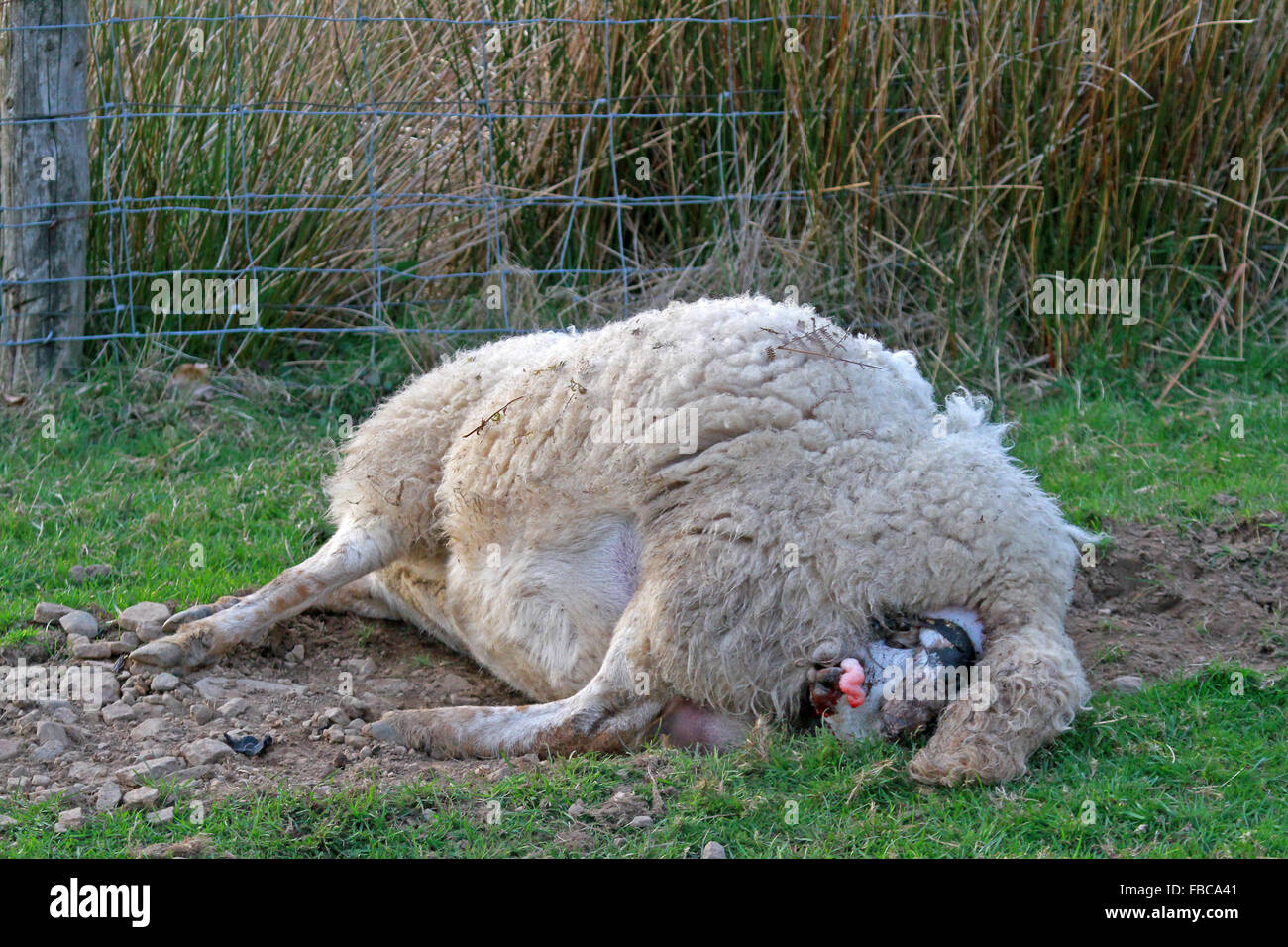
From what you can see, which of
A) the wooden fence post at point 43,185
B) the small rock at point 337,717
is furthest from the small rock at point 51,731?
the wooden fence post at point 43,185

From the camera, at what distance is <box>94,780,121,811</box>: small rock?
2873mm

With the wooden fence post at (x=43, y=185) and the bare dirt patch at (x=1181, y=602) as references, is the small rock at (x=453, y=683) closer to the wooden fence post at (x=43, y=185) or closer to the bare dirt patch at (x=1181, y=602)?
the bare dirt patch at (x=1181, y=602)

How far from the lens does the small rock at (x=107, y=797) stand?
287 cm

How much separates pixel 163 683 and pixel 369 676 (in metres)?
0.57

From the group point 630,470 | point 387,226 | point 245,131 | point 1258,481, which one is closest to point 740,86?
point 387,226

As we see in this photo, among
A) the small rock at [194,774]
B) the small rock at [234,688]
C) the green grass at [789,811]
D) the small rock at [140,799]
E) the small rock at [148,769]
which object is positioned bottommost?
the small rock at [234,688]

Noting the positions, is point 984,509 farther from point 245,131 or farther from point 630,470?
point 245,131

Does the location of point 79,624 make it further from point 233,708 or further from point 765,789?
point 765,789

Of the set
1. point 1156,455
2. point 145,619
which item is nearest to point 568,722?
point 145,619

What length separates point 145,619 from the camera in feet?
12.8

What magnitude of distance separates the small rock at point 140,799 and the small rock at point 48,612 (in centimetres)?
121

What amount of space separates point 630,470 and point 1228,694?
5.22 ft

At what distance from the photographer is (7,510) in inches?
185

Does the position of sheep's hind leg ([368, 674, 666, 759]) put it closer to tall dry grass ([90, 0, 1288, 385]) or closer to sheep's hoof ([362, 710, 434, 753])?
sheep's hoof ([362, 710, 434, 753])
